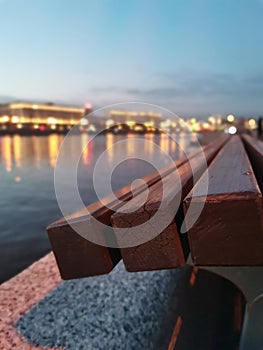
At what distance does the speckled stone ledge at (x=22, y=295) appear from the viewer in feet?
7.17

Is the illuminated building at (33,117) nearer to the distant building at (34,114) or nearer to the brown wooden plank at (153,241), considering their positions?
the distant building at (34,114)

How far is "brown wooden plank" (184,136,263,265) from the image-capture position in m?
1.16

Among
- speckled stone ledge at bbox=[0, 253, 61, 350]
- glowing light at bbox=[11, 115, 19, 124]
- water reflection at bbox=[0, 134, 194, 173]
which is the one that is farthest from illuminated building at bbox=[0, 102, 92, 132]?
speckled stone ledge at bbox=[0, 253, 61, 350]

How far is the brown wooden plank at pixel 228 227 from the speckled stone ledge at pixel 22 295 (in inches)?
56.7

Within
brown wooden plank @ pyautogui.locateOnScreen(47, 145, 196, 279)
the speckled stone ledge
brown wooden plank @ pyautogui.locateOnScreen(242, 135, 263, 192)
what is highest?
brown wooden plank @ pyautogui.locateOnScreen(242, 135, 263, 192)

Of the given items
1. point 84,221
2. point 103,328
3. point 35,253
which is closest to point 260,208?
point 84,221

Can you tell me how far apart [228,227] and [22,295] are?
2.07m

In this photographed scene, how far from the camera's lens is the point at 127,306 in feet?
9.12

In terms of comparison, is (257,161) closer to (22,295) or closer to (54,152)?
(22,295)

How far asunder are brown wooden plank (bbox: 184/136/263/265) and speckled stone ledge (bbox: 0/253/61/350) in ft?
4.73

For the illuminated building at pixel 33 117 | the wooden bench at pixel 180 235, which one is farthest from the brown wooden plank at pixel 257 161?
the illuminated building at pixel 33 117

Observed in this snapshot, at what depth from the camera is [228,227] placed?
1.19 meters

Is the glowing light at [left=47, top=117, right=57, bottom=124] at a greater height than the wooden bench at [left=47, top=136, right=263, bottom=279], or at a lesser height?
greater

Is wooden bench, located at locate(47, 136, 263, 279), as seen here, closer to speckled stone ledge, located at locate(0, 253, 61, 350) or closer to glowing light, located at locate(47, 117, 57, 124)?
speckled stone ledge, located at locate(0, 253, 61, 350)
